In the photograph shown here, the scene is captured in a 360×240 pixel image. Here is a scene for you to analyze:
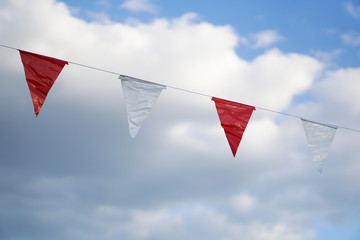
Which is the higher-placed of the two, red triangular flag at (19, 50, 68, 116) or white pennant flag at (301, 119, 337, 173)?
white pennant flag at (301, 119, 337, 173)

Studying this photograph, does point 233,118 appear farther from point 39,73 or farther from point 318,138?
point 39,73

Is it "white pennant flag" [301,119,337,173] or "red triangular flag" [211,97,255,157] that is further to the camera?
"white pennant flag" [301,119,337,173]

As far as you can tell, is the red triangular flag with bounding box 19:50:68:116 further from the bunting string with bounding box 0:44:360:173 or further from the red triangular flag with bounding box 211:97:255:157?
the red triangular flag with bounding box 211:97:255:157

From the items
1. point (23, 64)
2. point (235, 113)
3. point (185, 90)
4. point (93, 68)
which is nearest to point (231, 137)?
point (235, 113)

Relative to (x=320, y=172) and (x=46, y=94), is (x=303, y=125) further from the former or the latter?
(x=46, y=94)

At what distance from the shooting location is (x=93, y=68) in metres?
6.57

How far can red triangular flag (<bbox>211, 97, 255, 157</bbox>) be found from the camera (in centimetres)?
733

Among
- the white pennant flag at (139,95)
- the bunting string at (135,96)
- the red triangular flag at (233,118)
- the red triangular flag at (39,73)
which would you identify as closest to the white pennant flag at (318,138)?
the bunting string at (135,96)

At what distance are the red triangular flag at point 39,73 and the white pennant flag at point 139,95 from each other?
3.78 ft

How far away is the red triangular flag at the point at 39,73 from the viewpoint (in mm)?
6410

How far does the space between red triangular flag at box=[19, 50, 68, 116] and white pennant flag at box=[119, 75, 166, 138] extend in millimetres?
1151

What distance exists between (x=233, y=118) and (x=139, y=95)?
193cm

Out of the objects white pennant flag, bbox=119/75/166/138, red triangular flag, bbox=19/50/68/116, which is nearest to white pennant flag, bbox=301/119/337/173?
white pennant flag, bbox=119/75/166/138

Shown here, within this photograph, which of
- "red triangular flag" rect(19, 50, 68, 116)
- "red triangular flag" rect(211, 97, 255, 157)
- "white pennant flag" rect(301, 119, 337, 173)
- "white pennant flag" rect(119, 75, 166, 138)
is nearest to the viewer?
"red triangular flag" rect(19, 50, 68, 116)
